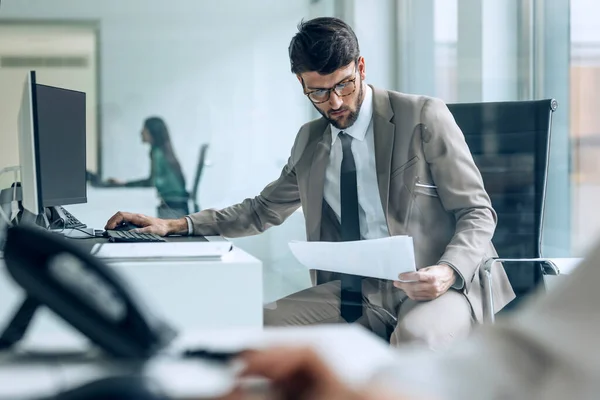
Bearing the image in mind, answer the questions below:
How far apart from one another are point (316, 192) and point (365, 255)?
47cm

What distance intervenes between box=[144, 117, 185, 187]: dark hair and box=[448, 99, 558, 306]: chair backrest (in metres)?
1.41

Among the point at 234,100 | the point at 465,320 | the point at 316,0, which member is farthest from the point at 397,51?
the point at 465,320

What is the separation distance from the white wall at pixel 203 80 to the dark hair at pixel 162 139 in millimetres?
30

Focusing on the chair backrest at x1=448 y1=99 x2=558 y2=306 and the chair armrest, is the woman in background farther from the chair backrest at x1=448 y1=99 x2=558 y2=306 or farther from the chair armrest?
the chair armrest

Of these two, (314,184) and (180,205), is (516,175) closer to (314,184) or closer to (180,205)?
(314,184)

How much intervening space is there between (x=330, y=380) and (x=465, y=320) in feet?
4.35

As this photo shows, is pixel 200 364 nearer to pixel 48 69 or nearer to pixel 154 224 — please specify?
pixel 154 224

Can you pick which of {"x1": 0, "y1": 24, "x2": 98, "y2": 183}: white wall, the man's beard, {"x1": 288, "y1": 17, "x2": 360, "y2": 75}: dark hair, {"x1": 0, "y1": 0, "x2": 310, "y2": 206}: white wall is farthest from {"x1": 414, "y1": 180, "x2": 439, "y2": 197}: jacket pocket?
{"x1": 0, "y1": 24, "x2": 98, "y2": 183}: white wall

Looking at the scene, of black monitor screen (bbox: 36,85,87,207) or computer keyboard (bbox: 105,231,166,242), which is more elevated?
black monitor screen (bbox: 36,85,87,207)

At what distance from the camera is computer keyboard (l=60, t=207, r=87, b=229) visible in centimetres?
196

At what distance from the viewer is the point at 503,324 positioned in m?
0.48

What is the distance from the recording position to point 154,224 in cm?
192

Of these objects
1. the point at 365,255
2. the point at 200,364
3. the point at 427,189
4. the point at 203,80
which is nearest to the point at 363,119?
the point at 427,189

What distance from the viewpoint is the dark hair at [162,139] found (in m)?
3.04
